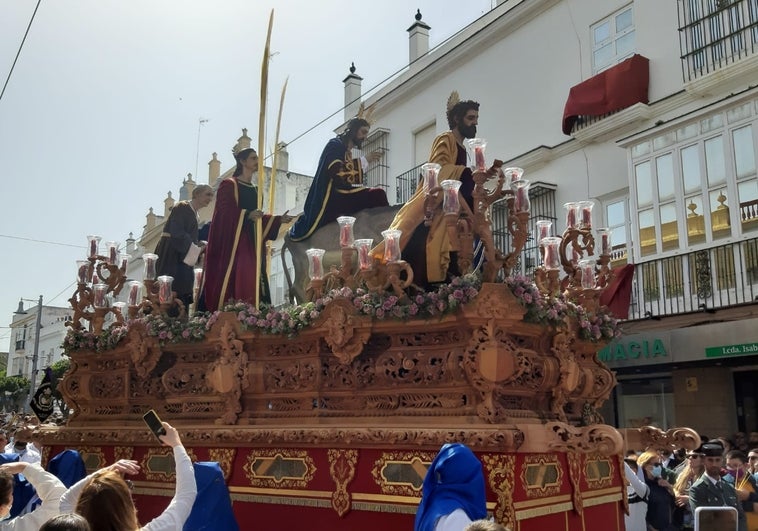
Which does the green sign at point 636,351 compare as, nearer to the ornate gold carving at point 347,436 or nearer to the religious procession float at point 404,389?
the religious procession float at point 404,389

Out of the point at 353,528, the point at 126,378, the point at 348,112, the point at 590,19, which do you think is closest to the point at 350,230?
the point at 353,528

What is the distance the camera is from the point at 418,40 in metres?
21.2

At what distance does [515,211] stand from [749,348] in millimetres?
8754

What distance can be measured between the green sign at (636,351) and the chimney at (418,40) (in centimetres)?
1015

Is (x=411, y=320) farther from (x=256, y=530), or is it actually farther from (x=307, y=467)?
(x=256, y=530)

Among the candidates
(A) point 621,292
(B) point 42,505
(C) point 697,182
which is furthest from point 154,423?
(C) point 697,182

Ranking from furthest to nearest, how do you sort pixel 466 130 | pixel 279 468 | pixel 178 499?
1. pixel 466 130
2. pixel 279 468
3. pixel 178 499

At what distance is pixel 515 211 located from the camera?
6.06m

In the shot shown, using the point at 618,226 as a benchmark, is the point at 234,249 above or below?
below

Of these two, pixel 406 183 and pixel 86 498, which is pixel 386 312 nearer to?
pixel 86 498

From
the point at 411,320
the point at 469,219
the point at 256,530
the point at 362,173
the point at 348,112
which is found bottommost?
the point at 256,530

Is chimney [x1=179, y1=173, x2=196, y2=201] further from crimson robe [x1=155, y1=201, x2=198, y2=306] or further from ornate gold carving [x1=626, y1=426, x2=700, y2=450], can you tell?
ornate gold carving [x1=626, y1=426, x2=700, y2=450]

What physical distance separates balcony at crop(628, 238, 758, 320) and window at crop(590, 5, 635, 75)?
458 cm

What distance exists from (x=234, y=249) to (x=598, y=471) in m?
4.54
